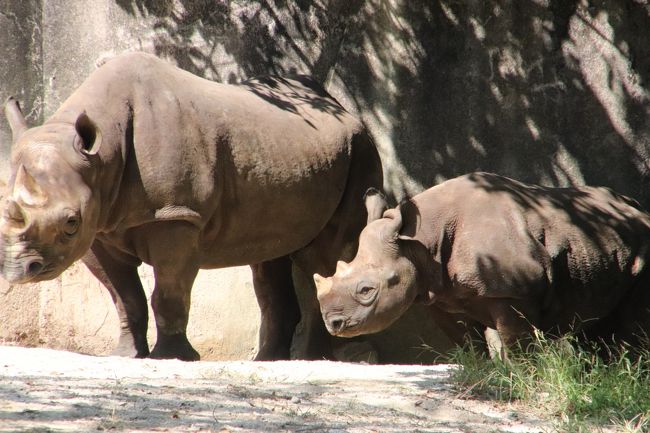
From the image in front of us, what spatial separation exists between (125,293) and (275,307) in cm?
145

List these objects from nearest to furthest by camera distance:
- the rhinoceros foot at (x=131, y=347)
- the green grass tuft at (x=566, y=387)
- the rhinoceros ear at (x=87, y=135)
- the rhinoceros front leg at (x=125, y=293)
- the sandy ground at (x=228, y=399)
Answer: the sandy ground at (x=228, y=399) → the green grass tuft at (x=566, y=387) → the rhinoceros ear at (x=87, y=135) → the rhinoceros foot at (x=131, y=347) → the rhinoceros front leg at (x=125, y=293)

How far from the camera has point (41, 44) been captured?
10938 mm

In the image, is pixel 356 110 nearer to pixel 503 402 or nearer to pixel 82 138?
pixel 82 138

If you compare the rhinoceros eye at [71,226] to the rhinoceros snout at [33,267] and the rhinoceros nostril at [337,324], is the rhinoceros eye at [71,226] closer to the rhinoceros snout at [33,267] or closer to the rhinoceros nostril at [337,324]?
the rhinoceros snout at [33,267]

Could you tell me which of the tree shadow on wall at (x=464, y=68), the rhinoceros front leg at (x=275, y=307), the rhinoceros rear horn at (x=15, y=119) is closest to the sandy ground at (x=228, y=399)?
the rhinoceros rear horn at (x=15, y=119)

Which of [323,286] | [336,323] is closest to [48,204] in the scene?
[323,286]

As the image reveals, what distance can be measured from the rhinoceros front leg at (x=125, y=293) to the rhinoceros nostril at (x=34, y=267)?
1.24 m

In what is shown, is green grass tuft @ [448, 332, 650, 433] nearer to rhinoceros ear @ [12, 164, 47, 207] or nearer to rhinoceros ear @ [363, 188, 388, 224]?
rhinoceros ear @ [363, 188, 388, 224]

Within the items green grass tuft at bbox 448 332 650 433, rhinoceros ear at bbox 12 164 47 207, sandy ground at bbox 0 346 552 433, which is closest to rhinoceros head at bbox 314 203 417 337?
sandy ground at bbox 0 346 552 433

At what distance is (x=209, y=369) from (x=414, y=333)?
361cm

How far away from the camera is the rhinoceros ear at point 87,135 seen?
807 centimetres

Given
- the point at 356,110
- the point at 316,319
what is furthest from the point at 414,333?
the point at 356,110

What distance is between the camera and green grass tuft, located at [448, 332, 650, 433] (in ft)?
21.1

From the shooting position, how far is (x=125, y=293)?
9.18 m
